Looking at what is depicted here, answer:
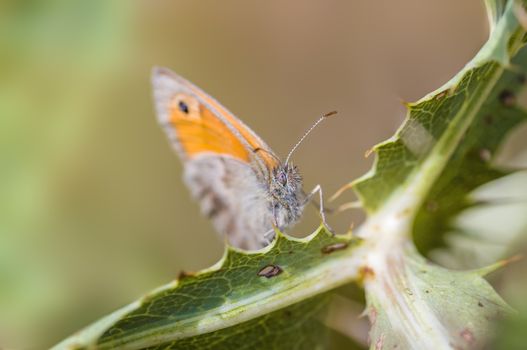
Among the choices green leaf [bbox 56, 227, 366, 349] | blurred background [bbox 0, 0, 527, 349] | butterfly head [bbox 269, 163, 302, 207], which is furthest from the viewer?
blurred background [bbox 0, 0, 527, 349]

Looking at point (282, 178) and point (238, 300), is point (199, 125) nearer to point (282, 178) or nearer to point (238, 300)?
point (282, 178)

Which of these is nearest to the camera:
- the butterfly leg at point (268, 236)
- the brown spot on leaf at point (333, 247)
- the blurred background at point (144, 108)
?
the brown spot on leaf at point (333, 247)

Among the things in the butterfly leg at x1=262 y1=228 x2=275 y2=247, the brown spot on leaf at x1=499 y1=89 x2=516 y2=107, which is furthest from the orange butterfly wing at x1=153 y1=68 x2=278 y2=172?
the brown spot on leaf at x1=499 y1=89 x2=516 y2=107

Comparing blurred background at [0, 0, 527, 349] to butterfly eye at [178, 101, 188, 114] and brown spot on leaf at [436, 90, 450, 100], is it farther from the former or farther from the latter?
brown spot on leaf at [436, 90, 450, 100]

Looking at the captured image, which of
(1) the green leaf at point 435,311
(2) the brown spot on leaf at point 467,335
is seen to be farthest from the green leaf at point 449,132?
(2) the brown spot on leaf at point 467,335

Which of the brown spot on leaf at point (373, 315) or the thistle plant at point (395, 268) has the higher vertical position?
the thistle plant at point (395, 268)

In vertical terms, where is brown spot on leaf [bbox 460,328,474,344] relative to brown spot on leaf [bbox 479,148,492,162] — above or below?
below

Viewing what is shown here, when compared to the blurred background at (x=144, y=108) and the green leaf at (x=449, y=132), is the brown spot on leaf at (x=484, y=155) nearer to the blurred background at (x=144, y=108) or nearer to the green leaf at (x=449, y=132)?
the green leaf at (x=449, y=132)
